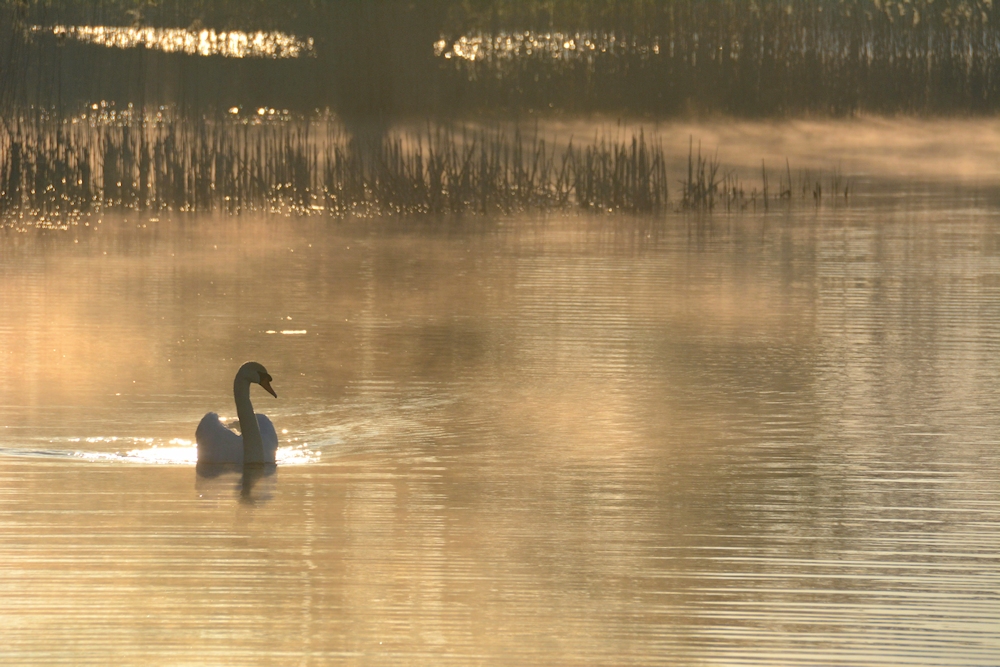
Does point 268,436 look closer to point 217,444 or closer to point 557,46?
point 217,444

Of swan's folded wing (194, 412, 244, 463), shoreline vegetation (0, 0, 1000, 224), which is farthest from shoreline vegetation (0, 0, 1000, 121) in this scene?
swan's folded wing (194, 412, 244, 463)

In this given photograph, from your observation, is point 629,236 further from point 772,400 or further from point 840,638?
point 840,638

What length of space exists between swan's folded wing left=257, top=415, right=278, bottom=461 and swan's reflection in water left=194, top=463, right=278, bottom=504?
6 cm

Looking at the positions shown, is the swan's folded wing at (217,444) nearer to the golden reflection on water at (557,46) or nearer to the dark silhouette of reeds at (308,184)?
the dark silhouette of reeds at (308,184)

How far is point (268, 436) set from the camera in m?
7.96

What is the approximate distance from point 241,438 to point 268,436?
0.40 ft

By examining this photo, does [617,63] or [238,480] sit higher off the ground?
[617,63]

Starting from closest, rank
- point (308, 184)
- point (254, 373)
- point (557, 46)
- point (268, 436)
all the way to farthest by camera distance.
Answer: point (268, 436)
point (254, 373)
point (308, 184)
point (557, 46)

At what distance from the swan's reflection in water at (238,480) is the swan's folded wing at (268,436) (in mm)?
64

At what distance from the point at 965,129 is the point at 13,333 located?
66.0 feet

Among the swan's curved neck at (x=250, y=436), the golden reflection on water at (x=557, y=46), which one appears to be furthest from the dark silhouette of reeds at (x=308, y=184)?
the swan's curved neck at (x=250, y=436)

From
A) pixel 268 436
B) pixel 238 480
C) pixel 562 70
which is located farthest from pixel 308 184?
pixel 238 480

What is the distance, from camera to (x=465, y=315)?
500 inches

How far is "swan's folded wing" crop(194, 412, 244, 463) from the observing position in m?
7.88
